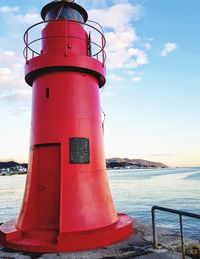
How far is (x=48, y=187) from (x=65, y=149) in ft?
3.22

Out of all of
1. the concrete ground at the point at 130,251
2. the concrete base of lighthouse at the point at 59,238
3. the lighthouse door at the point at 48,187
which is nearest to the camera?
the concrete ground at the point at 130,251

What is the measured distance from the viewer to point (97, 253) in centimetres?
568

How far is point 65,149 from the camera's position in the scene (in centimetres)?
671

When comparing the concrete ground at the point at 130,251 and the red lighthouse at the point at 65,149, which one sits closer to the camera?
the concrete ground at the point at 130,251

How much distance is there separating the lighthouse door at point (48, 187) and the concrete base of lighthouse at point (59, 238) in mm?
283

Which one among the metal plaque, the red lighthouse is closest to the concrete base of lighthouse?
the red lighthouse

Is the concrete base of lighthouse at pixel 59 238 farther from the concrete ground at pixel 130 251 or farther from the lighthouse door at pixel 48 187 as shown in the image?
the lighthouse door at pixel 48 187

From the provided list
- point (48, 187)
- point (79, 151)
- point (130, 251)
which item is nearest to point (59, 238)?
point (48, 187)

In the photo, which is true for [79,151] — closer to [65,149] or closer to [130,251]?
[65,149]

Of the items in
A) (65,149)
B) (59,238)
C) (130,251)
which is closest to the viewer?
(130,251)

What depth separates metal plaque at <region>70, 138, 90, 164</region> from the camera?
673cm

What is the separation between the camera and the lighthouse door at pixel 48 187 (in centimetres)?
664

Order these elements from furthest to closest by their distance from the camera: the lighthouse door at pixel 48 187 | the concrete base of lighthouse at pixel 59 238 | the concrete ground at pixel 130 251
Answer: the lighthouse door at pixel 48 187, the concrete base of lighthouse at pixel 59 238, the concrete ground at pixel 130 251

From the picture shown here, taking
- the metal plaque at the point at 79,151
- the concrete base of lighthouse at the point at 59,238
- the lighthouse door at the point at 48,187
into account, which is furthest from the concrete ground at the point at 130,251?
the metal plaque at the point at 79,151
